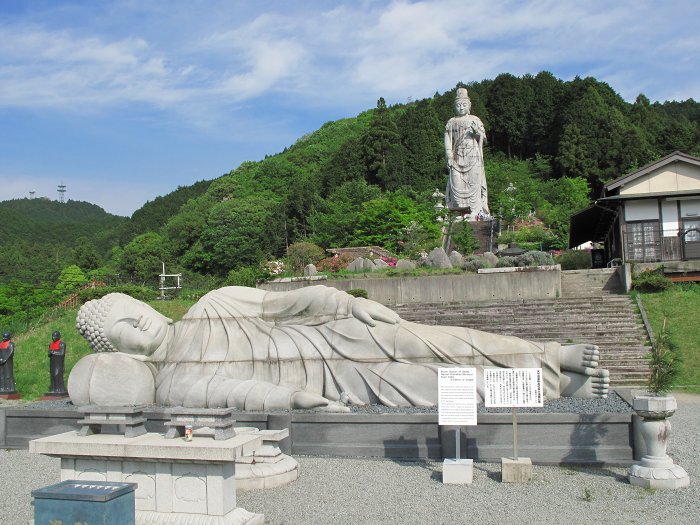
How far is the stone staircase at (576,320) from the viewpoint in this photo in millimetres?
13469

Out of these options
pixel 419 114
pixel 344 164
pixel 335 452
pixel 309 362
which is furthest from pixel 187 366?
pixel 419 114

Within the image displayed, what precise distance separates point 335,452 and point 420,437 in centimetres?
95

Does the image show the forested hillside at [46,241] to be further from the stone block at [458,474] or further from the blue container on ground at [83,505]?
the blue container on ground at [83,505]

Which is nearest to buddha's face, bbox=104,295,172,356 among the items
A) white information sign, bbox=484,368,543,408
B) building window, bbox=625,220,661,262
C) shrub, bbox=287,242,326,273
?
white information sign, bbox=484,368,543,408

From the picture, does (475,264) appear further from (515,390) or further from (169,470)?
(169,470)

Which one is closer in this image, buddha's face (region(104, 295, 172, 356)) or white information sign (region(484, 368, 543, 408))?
white information sign (region(484, 368, 543, 408))

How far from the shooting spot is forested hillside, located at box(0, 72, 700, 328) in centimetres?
3519

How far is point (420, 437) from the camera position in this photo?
7.00 meters

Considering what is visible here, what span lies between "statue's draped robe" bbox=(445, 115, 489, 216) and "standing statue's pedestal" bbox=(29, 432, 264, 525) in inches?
1137

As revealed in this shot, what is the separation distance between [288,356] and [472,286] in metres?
10.9

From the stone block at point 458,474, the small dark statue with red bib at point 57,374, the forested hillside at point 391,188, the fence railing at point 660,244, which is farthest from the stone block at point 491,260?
the stone block at point 458,474

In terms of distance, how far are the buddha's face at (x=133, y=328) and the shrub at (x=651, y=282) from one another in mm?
13721

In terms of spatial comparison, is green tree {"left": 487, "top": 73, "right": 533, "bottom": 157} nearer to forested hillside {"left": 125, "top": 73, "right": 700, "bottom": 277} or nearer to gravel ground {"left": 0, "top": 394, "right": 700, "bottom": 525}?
forested hillside {"left": 125, "top": 73, "right": 700, "bottom": 277}

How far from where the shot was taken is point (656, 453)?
19.7 feet
